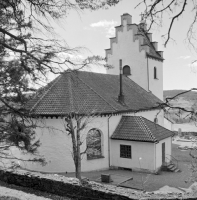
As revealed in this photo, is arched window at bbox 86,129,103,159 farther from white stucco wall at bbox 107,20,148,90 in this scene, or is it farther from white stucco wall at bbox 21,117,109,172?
white stucco wall at bbox 107,20,148,90

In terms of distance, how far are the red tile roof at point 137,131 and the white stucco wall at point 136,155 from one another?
1.17ft

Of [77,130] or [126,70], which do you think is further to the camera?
[126,70]

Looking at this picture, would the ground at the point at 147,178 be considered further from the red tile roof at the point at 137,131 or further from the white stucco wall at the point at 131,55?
the white stucco wall at the point at 131,55

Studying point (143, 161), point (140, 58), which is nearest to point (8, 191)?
point (143, 161)

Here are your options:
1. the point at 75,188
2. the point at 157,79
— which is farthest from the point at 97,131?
the point at 157,79

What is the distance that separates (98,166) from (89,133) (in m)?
2.43

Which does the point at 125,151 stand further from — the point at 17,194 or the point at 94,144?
the point at 17,194

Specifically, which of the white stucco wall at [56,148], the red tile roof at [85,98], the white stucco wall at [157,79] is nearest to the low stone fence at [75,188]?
the red tile roof at [85,98]

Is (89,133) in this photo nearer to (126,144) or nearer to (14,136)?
(126,144)

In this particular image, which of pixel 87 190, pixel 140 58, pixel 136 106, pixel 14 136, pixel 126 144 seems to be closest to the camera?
pixel 87 190

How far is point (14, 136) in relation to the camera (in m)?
9.76

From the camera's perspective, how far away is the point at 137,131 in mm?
18344

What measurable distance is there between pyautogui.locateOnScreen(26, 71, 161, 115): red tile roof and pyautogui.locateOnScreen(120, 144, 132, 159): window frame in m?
2.65

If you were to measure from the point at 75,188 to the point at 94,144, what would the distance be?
1013cm
